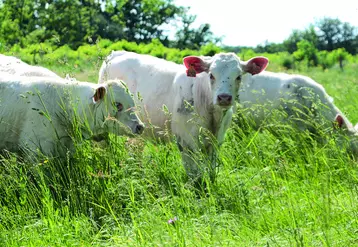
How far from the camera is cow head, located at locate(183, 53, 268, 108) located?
6.62 m

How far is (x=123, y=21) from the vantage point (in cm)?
7956

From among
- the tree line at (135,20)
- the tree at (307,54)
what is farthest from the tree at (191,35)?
the tree at (307,54)

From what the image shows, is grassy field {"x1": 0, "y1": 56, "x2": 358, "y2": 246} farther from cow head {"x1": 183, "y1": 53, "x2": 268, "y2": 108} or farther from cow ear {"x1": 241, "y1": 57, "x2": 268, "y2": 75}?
cow ear {"x1": 241, "y1": 57, "x2": 268, "y2": 75}

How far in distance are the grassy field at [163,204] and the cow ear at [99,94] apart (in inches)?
23.3

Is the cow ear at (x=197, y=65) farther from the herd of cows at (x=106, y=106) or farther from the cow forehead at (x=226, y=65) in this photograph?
the cow forehead at (x=226, y=65)

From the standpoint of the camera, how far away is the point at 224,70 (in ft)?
22.9

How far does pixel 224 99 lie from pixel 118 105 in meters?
1.14

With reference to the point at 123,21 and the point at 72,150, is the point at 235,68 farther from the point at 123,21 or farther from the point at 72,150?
the point at 123,21

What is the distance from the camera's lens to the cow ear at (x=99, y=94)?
21.9 feet

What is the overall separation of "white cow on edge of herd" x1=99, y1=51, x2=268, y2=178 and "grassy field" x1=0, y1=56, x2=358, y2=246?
0.68m

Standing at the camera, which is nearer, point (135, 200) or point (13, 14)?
point (135, 200)

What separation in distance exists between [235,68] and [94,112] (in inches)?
64.2

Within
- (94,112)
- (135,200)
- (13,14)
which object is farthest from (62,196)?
(13,14)

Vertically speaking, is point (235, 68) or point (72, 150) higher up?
point (235, 68)
